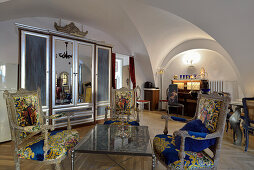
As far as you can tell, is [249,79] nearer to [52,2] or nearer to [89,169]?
[89,169]

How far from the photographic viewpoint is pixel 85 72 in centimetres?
332

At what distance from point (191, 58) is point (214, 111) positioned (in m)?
4.63

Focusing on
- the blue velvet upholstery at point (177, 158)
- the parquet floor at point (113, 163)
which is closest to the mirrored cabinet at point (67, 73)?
the parquet floor at point (113, 163)

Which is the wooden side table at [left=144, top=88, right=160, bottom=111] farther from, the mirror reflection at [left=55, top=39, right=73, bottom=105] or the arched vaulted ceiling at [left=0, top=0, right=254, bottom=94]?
the mirror reflection at [left=55, top=39, right=73, bottom=105]

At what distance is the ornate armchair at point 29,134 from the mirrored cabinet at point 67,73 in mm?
1068

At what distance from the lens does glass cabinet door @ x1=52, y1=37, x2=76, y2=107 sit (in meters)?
2.89

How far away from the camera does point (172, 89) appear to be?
15.8 feet

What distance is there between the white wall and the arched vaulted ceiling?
969 millimetres

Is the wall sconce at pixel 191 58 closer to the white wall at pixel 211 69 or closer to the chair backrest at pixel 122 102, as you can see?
the white wall at pixel 211 69

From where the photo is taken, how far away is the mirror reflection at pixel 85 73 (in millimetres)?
3258

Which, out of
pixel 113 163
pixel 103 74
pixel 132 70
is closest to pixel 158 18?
pixel 103 74

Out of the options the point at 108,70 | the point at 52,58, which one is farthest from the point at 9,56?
the point at 108,70

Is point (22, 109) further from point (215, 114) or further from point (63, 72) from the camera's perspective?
point (215, 114)

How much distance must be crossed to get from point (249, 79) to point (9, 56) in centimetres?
572
